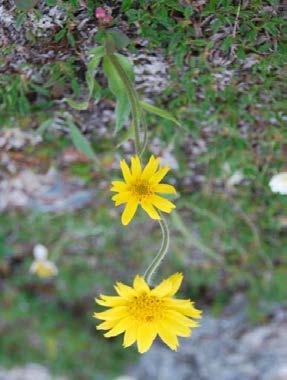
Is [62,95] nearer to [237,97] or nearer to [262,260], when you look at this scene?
[237,97]

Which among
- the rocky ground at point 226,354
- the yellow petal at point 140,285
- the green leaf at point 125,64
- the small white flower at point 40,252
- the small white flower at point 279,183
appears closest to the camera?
the yellow petal at point 140,285

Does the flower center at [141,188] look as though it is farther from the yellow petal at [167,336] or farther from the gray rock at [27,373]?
the gray rock at [27,373]

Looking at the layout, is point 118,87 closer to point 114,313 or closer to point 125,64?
point 125,64

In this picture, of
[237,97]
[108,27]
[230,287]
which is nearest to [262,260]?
[230,287]

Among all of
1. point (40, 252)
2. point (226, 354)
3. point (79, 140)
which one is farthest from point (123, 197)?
point (226, 354)

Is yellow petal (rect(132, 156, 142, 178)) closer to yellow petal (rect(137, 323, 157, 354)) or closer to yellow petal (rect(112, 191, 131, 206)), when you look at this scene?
yellow petal (rect(112, 191, 131, 206))

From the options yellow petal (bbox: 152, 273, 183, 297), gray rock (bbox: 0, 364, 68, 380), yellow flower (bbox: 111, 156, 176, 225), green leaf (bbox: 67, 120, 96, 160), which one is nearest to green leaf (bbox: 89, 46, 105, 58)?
yellow flower (bbox: 111, 156, 176, 225)

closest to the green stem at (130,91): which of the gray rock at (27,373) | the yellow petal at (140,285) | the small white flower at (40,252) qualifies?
the yellow petal at (140,285)
